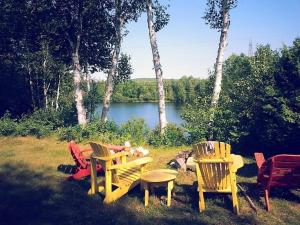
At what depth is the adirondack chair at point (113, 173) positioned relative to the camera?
7.09 m

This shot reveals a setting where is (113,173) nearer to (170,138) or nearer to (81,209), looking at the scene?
(81,209)

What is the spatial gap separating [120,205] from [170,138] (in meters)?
6.86

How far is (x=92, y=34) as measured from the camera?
19.8m

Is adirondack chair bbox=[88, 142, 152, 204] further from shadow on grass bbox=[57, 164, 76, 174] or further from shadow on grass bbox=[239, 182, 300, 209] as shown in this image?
shadow on grass bbox=[239, 182, 300, 209]

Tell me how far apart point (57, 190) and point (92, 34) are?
540 inches

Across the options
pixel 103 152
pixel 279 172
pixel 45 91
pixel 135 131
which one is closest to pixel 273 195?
pixel 279 172

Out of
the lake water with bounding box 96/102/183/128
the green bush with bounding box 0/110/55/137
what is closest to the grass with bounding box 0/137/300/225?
the green bush with bounding box 0/110/55/137

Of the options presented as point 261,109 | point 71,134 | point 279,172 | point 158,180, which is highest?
point 261,109

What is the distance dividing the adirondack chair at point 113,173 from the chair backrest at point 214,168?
160 cm

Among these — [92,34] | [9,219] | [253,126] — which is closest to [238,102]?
[253,126]

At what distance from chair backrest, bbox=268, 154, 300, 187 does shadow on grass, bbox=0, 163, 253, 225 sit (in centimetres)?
108

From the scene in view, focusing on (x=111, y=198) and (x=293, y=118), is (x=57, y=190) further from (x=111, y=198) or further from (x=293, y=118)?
(x=293, y=118)

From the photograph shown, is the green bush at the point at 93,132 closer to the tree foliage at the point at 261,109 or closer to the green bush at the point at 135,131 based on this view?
the green bush at the point at 135,131

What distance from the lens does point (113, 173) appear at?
7.45m
